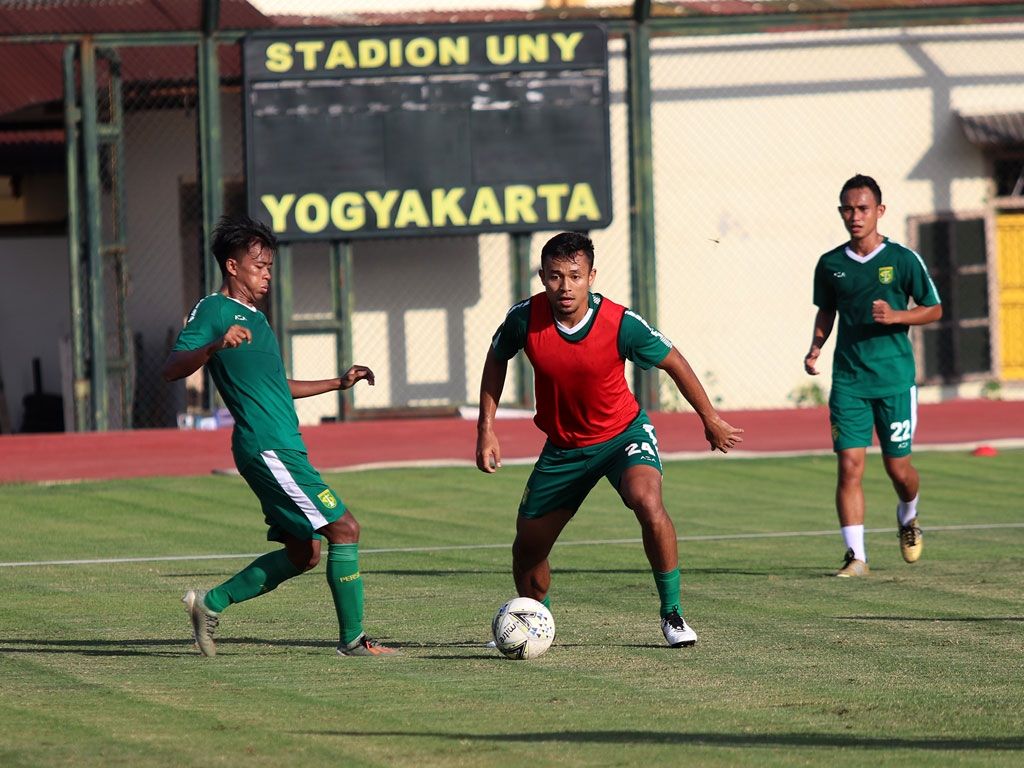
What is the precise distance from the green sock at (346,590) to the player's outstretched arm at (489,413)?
0.68m

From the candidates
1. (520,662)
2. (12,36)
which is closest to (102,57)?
(12,36)

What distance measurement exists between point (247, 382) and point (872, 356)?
169 inches

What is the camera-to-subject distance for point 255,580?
6.87 meters

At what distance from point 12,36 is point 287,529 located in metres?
13.1

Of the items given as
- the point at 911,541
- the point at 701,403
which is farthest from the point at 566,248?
the point at 911,541

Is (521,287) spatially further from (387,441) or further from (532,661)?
(532,661)

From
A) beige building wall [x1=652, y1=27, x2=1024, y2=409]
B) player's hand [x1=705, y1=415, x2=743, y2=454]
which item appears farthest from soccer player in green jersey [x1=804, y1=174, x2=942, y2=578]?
beige building wall [x1=652, y1=27, x2=1024, y2=409]

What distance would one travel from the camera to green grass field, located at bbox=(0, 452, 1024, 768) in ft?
16.3

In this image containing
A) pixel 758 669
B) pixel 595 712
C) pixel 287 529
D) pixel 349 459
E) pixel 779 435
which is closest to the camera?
pixel 595 712

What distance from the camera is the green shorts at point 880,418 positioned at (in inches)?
368

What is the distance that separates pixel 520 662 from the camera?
656 cm

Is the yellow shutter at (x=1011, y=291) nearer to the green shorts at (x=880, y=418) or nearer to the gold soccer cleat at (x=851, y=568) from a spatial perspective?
the green shorts at (x=880, y=418)

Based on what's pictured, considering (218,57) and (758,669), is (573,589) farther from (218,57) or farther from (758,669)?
(218,57)

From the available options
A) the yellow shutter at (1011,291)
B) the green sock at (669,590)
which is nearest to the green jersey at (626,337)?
the green sock at (669,590)
